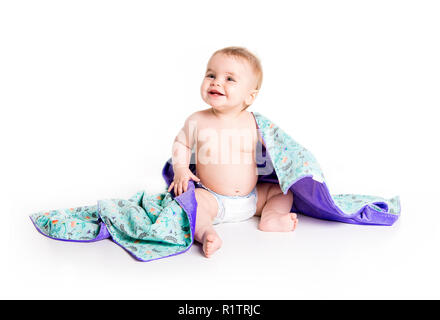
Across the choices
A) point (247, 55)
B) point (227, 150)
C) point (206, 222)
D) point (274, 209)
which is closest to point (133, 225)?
point (206, 222)

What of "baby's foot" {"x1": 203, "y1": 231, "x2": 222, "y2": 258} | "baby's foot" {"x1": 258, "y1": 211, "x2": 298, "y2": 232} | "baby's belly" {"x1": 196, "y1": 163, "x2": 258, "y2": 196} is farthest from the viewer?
"baby's belly" {"x1": 196, "y1": 163, "x2": 258, "y2": 196}

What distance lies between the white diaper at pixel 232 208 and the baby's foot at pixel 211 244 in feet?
1.24

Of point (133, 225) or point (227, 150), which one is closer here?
point (133, 225)

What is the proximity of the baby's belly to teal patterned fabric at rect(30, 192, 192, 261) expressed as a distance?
0.70ft

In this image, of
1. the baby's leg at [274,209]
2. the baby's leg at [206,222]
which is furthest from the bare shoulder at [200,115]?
the baby's leg at [274,209]

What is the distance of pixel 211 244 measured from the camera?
2311 mm

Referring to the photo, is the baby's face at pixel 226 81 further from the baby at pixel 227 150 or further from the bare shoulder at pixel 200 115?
the bare shoulder at pixel 200 115

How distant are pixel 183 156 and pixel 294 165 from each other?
1.78 feet

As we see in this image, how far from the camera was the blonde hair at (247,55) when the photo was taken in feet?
8.70

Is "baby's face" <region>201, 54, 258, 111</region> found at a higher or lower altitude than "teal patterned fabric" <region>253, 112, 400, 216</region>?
higher

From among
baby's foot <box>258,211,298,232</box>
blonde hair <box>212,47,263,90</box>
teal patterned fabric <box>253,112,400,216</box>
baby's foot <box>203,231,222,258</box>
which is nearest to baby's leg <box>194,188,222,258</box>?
baby's foot <box>203,231,222,258</box>

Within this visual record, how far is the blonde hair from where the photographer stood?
2651 mm

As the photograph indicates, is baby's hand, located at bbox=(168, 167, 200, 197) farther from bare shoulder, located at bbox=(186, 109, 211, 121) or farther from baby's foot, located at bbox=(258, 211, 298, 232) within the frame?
baby's foot, located at bbox=(258, 211, 298, 232)

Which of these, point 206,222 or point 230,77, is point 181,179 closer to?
point 206,222
